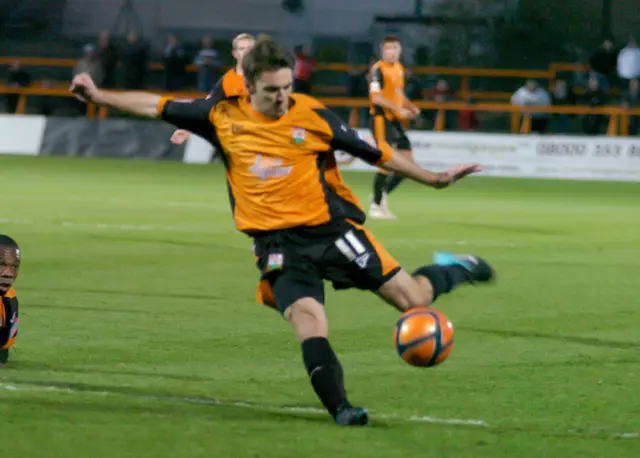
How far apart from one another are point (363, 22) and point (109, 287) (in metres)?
24.5

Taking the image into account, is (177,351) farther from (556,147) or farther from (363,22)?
(363,22)

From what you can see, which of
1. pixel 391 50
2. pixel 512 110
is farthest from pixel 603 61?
pixel 391 50

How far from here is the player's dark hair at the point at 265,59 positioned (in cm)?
661

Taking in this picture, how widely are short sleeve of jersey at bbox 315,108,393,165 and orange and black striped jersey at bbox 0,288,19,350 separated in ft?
A: 6.46

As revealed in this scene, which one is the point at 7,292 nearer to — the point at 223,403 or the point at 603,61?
the point at 223,403

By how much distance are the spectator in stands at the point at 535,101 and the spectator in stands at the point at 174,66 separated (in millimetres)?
7458

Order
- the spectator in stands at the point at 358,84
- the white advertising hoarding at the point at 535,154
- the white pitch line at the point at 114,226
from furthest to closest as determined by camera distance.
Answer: the spectator in stands at the point at 358,84 → the white advertising hoarding at the point at 535,154 → the white pitch line at the point at 114,226

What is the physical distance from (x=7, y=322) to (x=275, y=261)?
5.41 feet

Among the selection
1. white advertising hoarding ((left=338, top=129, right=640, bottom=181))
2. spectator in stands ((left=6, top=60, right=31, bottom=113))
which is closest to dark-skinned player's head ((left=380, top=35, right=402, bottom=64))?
white advertising hoarding ((left=338, top=129, right=640, bottom=181))

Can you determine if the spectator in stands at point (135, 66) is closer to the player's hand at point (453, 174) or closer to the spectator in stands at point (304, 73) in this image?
the spectator in stands at point (304, 73)

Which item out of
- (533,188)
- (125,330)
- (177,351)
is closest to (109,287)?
(125,330)

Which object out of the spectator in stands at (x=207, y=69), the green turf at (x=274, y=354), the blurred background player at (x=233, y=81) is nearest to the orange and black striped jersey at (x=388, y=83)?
the green turf at (x=274, y=354)

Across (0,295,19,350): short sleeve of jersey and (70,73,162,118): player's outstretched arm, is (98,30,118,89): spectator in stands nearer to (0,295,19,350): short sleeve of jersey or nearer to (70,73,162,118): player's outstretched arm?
(0,295,19,350): short sleeve of jersey

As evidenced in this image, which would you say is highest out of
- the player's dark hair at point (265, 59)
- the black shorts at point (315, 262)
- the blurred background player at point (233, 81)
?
the player's dark hair at point (265, 59)
